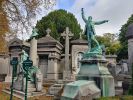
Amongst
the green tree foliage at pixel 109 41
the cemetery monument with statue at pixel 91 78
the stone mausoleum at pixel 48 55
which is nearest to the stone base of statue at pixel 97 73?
the cemetery monument with statue at pixel 91 78

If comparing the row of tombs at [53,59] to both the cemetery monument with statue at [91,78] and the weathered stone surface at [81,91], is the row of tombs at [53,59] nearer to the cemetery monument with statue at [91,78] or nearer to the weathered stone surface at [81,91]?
the cemetery monument with statue at [91,78]

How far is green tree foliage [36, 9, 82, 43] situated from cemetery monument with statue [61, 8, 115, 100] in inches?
1118

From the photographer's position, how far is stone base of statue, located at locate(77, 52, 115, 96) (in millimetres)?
10164

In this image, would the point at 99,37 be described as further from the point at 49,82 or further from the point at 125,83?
the point at 125,83

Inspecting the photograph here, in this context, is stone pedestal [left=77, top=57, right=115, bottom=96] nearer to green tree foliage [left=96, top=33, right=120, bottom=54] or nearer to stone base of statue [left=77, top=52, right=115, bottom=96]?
stone base of statue [left=77, top=52, right=115, bottom=96]

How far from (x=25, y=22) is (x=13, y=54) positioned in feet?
39.2

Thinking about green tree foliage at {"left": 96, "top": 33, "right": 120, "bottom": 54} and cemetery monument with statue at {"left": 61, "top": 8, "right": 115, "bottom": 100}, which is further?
green tree foliage at {"left": 96, "top": 33, "right": 120, "bottom": 54}

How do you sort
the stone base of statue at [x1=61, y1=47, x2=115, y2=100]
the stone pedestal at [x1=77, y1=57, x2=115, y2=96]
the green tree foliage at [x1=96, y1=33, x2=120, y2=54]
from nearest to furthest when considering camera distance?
1. the stone base of statue at [x1=61, y1=47, x2=115, y2=100]
2. the stone pedestal at [x1=77, y1=57, x2=115, y2=96]
3. the green tree foliage at [x1=96, y1=33, x2=120, y2=54]

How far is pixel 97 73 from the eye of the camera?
10.4 metres

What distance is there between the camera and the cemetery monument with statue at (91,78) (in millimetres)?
9344

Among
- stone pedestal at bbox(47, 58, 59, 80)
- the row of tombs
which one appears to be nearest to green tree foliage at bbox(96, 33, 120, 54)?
the row of tombs

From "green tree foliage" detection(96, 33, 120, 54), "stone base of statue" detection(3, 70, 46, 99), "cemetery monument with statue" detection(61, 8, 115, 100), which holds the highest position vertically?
"green tree foliage" detection(96, 33, 120, 54)

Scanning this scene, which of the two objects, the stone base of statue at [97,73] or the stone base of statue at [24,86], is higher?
the stone base of statue at [97,73]

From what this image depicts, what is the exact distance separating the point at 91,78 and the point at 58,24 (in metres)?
32.4
